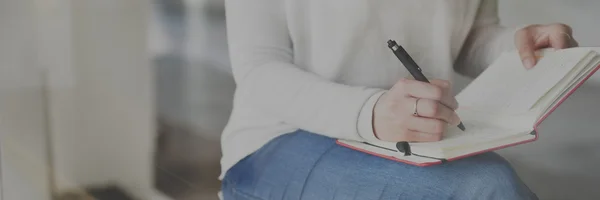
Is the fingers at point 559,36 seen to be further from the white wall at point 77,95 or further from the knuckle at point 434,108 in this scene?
the white wall at point 77,95

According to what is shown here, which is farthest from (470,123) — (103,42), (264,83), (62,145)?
(62,145)

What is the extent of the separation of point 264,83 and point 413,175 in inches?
7.4

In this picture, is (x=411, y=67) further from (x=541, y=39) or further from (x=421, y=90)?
(x=541, y=39)

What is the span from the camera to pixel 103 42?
1453 millimetres

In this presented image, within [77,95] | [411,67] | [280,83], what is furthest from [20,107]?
[411,67]

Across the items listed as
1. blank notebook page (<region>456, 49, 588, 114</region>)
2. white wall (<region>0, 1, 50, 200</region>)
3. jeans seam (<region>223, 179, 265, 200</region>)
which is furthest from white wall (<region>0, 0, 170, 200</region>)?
blank notebook page (<region>456, 49, 588, 114</region>)

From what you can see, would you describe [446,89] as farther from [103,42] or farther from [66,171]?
[66,171]

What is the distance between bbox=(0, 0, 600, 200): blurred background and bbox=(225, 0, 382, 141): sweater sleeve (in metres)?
0.35

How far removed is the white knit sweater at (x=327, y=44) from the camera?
70 cm

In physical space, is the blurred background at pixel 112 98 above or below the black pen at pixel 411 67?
below

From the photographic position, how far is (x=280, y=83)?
0.67 meters

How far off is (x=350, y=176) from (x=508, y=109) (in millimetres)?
162

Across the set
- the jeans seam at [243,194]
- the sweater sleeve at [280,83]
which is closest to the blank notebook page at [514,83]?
the sweater sleeve at [280,83]

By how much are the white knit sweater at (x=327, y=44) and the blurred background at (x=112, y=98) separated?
0.36m
